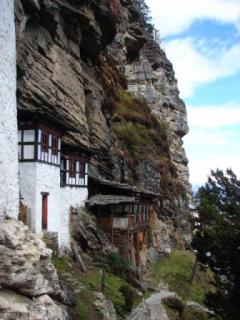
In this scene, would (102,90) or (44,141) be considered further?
(102,90)

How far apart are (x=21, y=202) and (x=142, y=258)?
17745 millimetres

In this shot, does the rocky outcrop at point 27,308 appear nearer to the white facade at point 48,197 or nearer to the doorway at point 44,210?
the white facade at point 48,197

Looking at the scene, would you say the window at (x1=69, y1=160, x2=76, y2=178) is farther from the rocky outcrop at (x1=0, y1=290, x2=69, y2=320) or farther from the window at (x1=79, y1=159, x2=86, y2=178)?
the rocky outcrop at (x1=0, y1=290, x2=69, y2=320)

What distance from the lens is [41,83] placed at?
104ft

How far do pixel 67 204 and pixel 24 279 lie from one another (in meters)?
17.0

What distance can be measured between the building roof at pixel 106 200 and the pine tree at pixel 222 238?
8.44m

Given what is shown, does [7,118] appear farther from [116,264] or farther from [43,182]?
[116,264]

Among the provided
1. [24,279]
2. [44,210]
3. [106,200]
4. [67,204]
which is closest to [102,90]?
[106,200]

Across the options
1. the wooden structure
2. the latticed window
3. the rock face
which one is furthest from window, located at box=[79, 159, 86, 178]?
the rock face

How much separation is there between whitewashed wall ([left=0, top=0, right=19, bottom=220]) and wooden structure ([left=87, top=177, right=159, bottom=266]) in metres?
16.4

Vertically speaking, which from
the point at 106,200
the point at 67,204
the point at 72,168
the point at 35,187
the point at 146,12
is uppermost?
the point at 146,12

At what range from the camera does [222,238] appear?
23.6 metres

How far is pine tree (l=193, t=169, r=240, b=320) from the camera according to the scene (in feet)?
76.3

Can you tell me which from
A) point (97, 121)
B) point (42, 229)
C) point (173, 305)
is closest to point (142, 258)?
point (173, 305)
